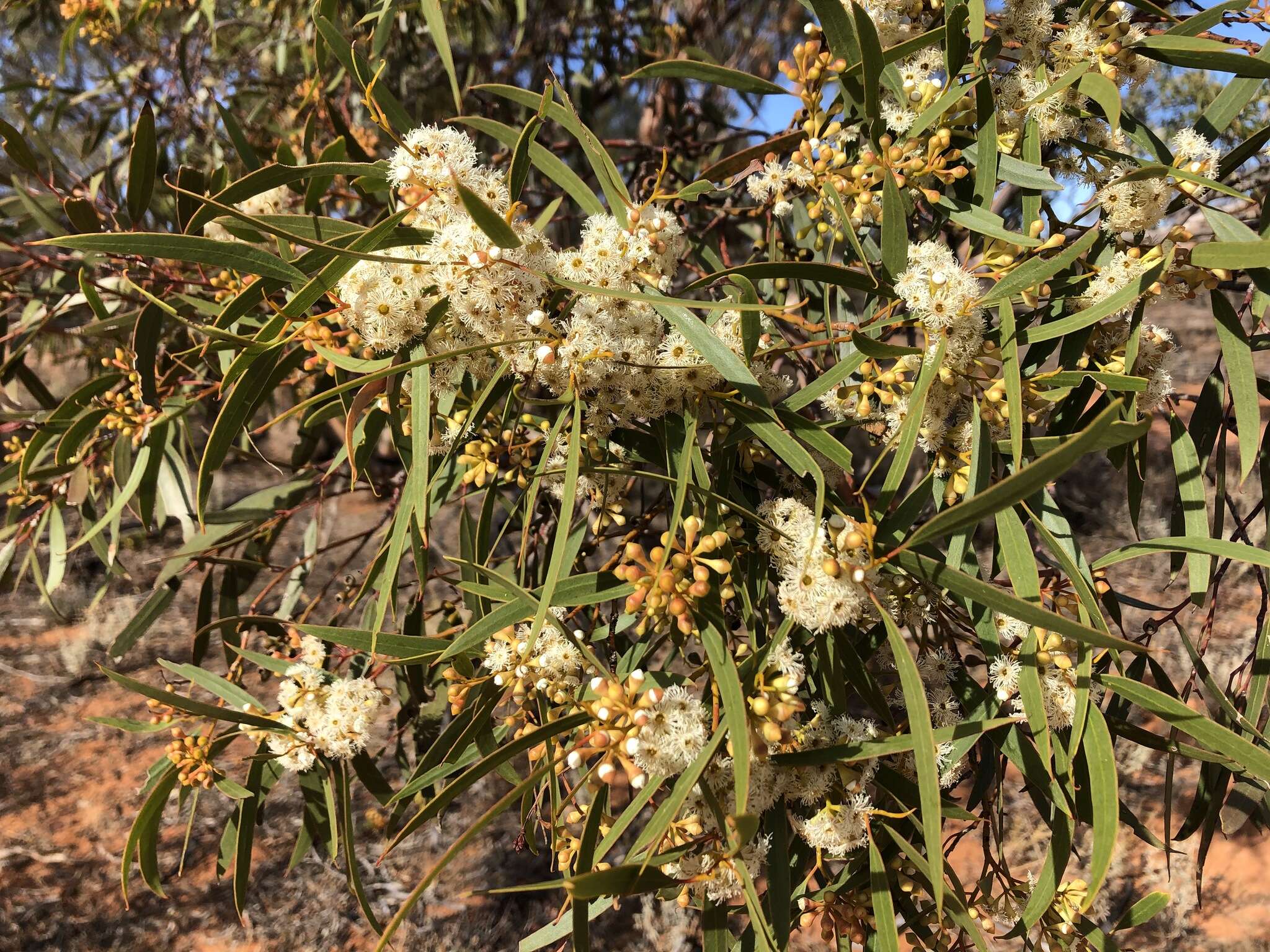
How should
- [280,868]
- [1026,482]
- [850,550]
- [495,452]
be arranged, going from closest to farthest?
[1026,482]
[850,550]
[495,452]
[280,868]

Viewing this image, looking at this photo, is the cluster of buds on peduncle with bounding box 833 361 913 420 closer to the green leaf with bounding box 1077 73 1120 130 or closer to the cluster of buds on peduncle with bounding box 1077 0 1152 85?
the green leaf with bounding box 1077 73 1120 130

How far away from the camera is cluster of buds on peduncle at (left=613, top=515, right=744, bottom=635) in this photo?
0.75 m

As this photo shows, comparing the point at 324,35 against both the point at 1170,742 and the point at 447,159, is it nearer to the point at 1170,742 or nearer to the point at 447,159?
the point at 447,159

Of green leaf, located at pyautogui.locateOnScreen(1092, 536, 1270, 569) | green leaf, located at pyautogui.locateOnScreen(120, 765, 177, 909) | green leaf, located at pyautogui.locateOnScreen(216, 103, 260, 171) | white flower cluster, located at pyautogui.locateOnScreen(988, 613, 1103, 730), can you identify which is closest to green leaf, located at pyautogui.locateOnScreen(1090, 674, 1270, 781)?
white flower cluster, located at pyautogui.locateOnScreen(988, 613, 1103, 730)

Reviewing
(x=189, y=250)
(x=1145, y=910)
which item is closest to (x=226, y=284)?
(x=189, y=250)

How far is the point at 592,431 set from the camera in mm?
962

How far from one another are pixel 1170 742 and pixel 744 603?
20.4 inches

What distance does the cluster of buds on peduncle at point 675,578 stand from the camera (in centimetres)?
75

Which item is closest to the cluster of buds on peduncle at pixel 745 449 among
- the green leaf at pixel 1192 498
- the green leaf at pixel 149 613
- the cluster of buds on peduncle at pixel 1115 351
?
the cluster of buds on peduncle at pixel 1115 351

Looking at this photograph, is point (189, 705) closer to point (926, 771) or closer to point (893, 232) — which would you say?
point (926, 771)

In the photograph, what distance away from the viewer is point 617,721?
0.76 metres

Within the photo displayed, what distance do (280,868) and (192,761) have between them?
1.68 metres

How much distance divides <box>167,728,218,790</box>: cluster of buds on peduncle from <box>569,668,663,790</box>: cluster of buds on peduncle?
2.29 feet

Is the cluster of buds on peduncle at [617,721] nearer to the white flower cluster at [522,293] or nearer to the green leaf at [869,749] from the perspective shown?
the green leaf at [869,749]
